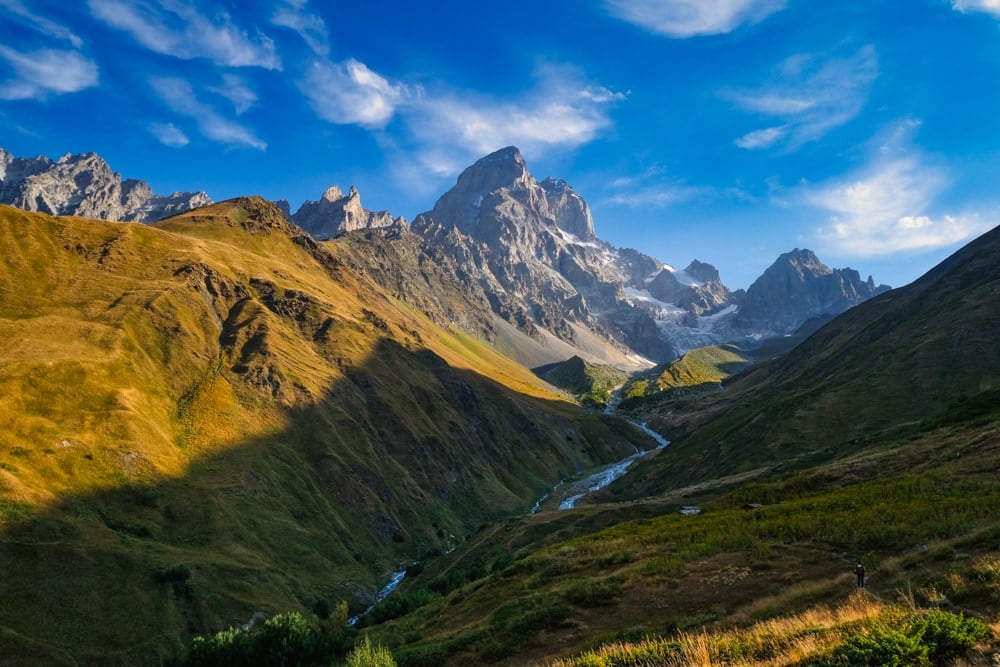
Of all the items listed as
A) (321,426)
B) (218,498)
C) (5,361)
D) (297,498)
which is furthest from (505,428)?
(5,361)

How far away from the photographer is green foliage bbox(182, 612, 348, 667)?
35.0m

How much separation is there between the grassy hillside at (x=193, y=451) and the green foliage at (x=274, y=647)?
43.8 ft

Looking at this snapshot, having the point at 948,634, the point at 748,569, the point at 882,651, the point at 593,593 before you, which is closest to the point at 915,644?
the point at 882,651

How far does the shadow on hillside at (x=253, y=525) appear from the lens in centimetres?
4625

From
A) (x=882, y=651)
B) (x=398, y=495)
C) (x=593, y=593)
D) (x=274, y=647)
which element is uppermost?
(x=882, y=651)

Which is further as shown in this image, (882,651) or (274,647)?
(274,647)

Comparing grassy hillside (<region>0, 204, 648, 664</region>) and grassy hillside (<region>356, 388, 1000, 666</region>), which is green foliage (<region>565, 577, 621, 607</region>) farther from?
grassy hillside (<region>0, 204, 648, 664</region>)

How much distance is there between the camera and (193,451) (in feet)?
267

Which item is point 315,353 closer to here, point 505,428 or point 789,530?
point 505,428

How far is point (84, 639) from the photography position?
43.7m

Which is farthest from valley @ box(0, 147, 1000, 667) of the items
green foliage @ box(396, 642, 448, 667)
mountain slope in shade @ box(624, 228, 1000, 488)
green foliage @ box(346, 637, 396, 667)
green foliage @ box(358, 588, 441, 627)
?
green foliage @ box(346, 637, 396, 667)

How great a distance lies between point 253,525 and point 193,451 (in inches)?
650

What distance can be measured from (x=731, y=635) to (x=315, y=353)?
12550 cm

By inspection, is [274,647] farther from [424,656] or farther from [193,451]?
[193,451]
